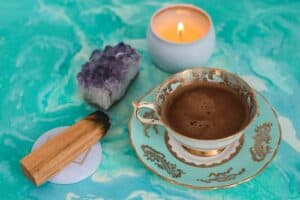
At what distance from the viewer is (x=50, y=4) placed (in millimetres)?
864

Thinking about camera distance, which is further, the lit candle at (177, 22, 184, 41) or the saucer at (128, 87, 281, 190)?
the lit candle at (177, 22, 184, 41)

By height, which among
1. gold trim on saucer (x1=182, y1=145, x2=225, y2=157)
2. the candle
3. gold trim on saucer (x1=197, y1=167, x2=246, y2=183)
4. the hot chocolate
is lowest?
gold trim on saucer (x1=197, y1=167, x2=246, y2=183)

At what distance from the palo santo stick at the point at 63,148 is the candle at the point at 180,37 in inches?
5.1

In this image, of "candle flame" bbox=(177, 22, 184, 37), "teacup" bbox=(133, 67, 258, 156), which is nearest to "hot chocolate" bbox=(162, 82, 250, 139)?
"teacup" bbox=(133, 67, 258, 156)

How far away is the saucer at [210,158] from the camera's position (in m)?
0.62

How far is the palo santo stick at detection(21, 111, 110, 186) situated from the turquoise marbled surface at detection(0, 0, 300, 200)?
1.1 inches

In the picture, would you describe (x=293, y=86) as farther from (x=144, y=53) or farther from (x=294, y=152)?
(x=144, y=53)

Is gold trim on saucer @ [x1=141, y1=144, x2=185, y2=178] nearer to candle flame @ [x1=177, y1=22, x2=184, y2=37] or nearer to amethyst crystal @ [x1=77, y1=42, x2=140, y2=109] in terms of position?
amethyst crystal @ [x1=77, y1=42, x2=140, y2=109]

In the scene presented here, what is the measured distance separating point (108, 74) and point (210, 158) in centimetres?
18

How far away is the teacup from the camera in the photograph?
610 millimetres

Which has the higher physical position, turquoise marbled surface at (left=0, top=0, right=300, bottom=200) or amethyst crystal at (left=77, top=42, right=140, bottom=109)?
amethyst crystal at (left=77, top=42, right=140, bottom=109)

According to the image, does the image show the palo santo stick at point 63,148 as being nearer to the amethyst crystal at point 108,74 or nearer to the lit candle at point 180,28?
the amethyst crystal at point 108,74

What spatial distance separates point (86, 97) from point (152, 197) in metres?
0.18

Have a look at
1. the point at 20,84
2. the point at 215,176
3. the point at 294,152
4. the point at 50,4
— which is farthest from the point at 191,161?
the point at 50,4
